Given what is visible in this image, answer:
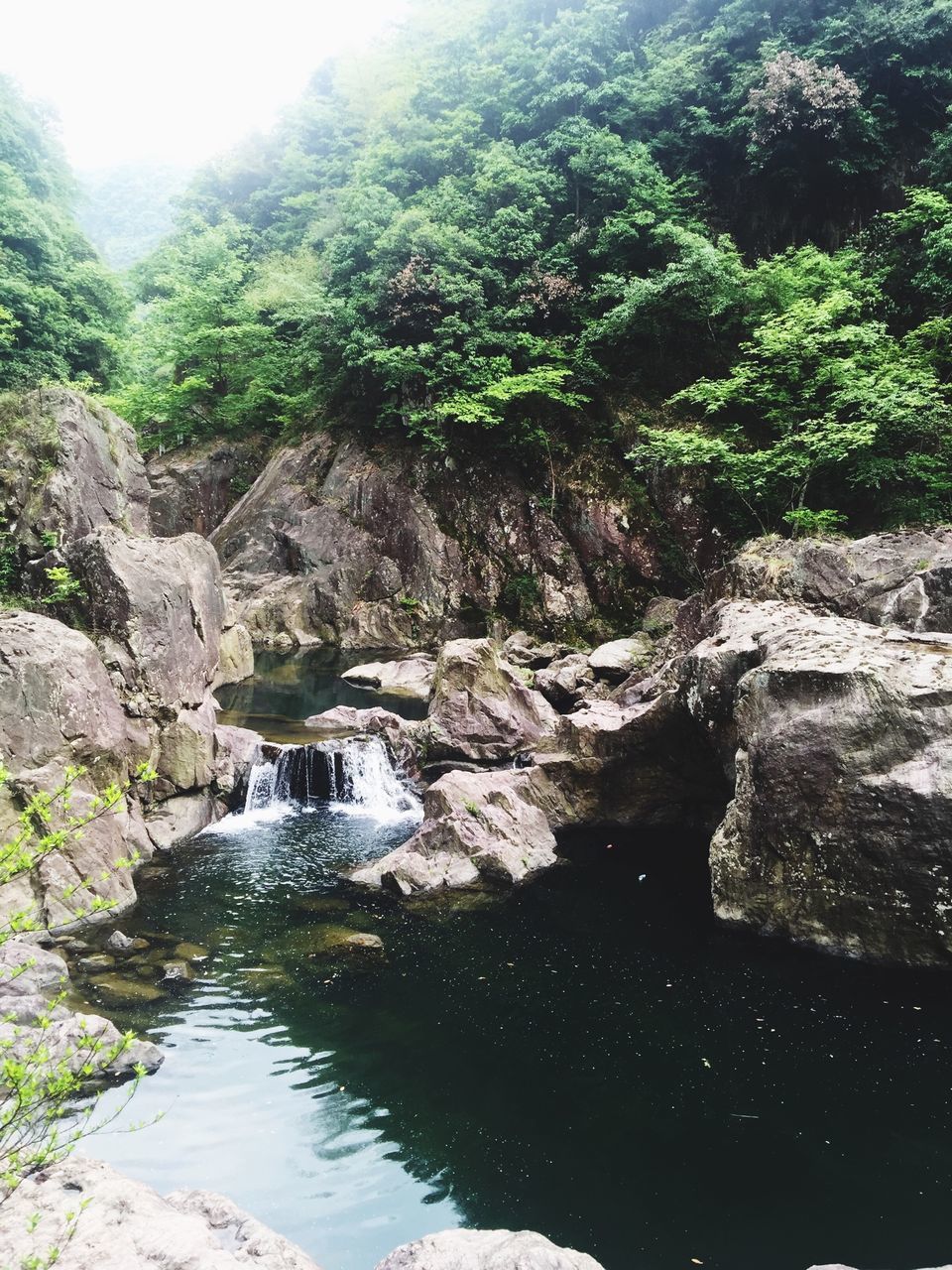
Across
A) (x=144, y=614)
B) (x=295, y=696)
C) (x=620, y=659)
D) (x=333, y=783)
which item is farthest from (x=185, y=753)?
(x=620, y=659)

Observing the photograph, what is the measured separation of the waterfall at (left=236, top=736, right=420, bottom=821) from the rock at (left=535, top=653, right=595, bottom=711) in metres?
4.83

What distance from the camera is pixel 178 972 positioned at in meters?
7.54

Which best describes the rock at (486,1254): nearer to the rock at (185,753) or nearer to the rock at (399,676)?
the rock at (185,753)

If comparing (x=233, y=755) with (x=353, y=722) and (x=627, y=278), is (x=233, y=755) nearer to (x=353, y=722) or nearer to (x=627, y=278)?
(x=353, y=722)

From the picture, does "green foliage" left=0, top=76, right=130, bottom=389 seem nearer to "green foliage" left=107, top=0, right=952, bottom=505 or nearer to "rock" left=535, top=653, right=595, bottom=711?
"green foliage" left=107, top=0, right=952, bottom=505

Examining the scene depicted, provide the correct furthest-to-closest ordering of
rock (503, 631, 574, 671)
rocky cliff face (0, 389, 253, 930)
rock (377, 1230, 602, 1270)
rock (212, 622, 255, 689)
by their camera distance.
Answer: rock (503, 631, 574, 671) → rock (212, 622, 255, 689) → rocky cliff face (0, 389, 253, 930) → rock (377, 1230, 602, 1270)

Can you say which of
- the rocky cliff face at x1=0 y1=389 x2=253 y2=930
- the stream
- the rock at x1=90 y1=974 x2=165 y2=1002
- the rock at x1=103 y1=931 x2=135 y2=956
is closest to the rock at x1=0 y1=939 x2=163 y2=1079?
the stream

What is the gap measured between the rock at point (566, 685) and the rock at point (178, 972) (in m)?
10.8

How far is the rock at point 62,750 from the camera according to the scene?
8.23m

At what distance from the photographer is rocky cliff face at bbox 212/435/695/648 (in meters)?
25.2

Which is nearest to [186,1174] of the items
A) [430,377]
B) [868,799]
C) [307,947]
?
[307,947]

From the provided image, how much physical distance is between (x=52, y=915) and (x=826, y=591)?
12849 millimetres

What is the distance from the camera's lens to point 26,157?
108 ft

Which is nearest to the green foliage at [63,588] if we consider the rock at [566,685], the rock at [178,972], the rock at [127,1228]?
the rock at [178,972]
